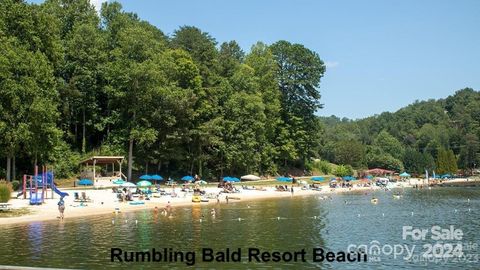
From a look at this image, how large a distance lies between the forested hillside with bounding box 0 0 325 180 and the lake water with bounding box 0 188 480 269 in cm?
2010

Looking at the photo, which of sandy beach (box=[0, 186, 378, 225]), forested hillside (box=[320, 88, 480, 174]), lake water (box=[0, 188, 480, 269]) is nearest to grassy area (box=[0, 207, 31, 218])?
sandy beach (box=[0, 186, 378, 225])

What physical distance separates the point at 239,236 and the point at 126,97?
152ft

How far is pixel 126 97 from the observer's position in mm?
75125

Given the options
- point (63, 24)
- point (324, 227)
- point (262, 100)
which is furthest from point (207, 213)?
point (262, 100)

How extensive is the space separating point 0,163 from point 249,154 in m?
41.9

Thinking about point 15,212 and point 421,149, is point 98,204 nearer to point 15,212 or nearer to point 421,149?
point 15,212

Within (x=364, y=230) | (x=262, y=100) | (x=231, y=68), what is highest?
(x=231, y=68)

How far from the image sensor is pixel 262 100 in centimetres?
10038

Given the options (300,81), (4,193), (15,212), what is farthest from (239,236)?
(300,81)

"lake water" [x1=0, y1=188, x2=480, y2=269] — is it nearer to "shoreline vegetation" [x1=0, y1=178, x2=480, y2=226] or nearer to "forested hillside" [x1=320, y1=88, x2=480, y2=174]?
"shoreline vegetation" [x1=0, y1=178, x2=480, y2=226]

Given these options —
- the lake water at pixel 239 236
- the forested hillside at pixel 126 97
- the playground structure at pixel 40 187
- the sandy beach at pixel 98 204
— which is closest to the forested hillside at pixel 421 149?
the forested hillside at pixel 126 97

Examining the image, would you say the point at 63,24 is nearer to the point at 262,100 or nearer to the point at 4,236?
the point at 262,100

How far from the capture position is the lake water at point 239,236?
82.3ft

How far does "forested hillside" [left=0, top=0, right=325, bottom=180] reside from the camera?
57938 mm
